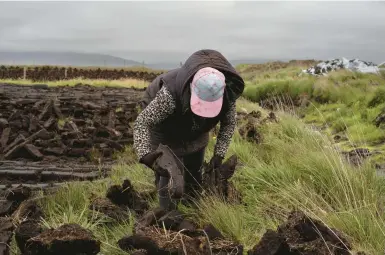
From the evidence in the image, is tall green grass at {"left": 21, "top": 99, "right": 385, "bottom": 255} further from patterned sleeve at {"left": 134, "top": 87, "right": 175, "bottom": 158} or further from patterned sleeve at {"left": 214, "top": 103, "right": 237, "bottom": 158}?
patterned sleeve at {"left": 134, "top": 87, "right": 175, "bottom": 158}

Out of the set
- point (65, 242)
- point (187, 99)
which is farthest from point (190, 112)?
point (65, 242)

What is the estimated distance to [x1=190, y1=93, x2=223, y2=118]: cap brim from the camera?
13.1 ft

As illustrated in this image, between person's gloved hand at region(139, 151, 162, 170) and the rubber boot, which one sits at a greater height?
person's gloved hand at region(139, 151, 162, 170)

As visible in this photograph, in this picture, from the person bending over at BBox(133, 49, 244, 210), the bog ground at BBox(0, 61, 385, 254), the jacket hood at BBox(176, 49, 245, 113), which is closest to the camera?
the bog ground at BBox(0, 61, 385, 254)

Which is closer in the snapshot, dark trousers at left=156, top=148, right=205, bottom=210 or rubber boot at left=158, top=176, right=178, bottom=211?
rubber boot at left=158, top=176, right=178, bottom=211

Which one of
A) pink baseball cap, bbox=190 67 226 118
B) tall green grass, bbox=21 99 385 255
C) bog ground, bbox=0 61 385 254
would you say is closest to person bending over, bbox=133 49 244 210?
pink baseball cap, bbox=190 67 226 118

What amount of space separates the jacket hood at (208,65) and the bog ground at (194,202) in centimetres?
82

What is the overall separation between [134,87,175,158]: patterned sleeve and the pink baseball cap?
0.44 m

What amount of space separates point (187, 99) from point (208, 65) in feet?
1.07

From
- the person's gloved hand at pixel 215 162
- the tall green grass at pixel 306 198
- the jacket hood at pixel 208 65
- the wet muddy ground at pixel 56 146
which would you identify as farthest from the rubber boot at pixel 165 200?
the wet muddy ground at pixel 56 146

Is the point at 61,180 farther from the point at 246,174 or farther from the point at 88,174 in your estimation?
the point at 246,174

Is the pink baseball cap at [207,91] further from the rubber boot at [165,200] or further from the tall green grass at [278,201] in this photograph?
the rubber boot at [165,200]

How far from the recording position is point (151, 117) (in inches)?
178

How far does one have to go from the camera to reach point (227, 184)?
4871 mm
